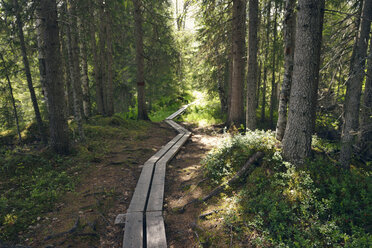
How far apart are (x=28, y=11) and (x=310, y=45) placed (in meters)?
8.41

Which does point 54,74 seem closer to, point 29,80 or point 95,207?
point 29,80

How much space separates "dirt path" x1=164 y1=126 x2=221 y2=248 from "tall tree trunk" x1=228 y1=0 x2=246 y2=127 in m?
2.37

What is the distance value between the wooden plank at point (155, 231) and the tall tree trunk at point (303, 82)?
3376 mm

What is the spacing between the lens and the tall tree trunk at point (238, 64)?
10.7 metres

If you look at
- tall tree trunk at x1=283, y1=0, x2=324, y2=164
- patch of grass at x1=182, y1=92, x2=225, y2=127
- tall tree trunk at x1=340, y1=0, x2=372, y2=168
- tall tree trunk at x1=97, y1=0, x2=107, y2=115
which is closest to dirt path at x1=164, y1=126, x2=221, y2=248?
tall tree trunk at x1=283, y1=0, x2=324, y2=164

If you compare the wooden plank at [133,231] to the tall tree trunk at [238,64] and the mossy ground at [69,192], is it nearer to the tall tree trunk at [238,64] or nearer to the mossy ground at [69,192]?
the mossy ground at [69,192]

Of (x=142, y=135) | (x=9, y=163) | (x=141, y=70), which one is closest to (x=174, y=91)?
(x=141, y=70)

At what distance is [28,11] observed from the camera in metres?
6.91

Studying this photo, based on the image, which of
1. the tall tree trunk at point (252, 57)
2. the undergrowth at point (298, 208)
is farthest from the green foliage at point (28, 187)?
the tall tree trunk at point (252, 57)

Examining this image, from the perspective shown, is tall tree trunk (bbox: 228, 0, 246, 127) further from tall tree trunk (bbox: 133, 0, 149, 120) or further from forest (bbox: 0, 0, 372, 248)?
tall tree trunk (bbox: 133, 0, 149, 120)

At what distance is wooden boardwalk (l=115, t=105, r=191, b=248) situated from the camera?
13.0ft

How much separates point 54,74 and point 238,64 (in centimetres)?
A: 844

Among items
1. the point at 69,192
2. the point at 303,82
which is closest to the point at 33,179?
the point at 69,192

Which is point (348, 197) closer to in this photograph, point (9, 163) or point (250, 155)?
point (250, 155)
